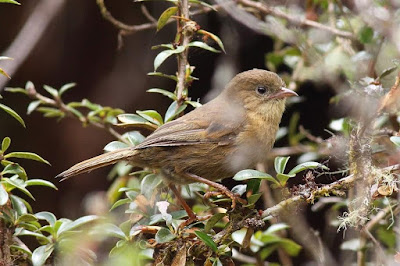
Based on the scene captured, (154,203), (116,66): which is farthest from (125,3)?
(154,203)

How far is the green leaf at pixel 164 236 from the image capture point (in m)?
2.82

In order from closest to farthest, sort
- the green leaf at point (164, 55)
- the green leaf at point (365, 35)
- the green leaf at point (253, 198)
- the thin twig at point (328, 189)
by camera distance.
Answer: the thin twig at point (328, 189), the green leaf at point (253, 198), the green leaf at point (164, 55), the green leaf at point (365, 35)

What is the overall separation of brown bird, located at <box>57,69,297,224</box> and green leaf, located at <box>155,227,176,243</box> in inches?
21.2

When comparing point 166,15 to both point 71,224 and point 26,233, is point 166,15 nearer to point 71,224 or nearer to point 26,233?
point 71,224

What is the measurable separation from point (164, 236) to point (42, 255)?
584 millimetres

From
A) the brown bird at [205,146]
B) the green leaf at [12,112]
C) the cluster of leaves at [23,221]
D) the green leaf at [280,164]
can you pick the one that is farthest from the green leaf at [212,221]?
the green leaf at [12,112]

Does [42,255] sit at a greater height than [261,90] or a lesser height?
lesser

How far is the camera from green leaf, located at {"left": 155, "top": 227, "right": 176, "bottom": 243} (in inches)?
111

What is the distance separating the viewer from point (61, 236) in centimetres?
302

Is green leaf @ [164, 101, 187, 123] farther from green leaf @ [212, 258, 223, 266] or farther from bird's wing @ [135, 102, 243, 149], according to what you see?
green leaf @ [212, 258, 223, 266]

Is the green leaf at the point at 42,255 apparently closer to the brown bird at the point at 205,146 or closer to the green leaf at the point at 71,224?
the green leaf at the point at 71,224

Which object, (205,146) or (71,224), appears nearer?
(71,224)

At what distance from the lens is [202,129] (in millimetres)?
3734

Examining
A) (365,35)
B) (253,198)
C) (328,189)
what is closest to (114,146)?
(253,198)
